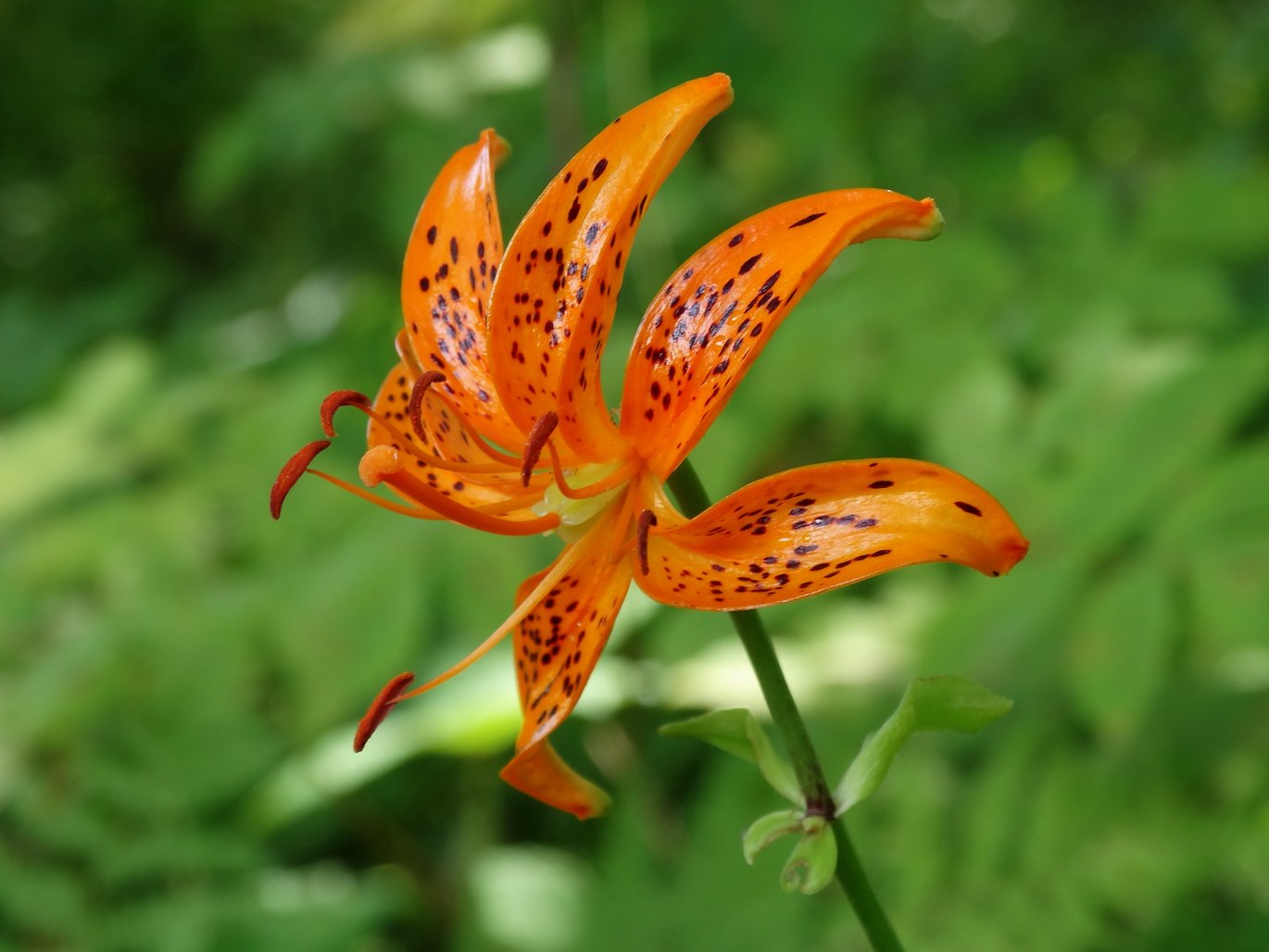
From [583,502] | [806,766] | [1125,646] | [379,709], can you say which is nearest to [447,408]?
[583,502]

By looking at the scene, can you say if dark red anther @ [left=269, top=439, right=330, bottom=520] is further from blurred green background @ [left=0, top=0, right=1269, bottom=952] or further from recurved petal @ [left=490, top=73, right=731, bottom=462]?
blurred green background @ [left=0, top=0, right=1269, bottom=952]

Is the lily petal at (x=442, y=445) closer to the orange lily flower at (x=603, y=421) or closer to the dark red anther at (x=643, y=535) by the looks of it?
the orange lily flower at (x=603, y=421)

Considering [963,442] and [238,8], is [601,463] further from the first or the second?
[238,8]

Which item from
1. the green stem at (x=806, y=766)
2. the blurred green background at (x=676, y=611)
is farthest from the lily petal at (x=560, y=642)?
the blurred green background at (x=676, y=611)

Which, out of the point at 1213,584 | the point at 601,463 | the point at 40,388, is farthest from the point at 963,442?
the point at 40,388

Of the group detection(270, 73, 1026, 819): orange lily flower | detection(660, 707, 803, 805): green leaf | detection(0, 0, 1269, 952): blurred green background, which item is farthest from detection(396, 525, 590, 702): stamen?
detection(0, 0, 1269, 952): blurred green background
